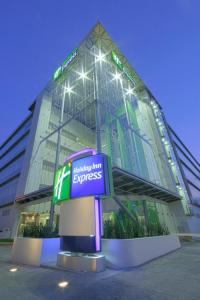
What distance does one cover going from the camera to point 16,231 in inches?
762

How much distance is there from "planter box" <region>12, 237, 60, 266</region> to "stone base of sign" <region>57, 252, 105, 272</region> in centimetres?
119

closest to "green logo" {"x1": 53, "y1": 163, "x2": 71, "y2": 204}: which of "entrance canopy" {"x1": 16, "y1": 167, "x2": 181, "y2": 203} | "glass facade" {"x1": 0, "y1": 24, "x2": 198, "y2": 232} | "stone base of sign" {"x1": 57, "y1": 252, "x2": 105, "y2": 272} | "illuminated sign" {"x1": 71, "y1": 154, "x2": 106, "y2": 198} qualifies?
"illuminated sign" {"x1": 71, "y1": 154, "x2": 106, "y2": 198}

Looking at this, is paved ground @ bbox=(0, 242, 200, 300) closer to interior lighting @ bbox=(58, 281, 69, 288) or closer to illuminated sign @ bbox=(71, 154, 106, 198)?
interior lighting @ bbox=(58, 281, 69, 288)

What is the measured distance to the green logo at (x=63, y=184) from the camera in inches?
265

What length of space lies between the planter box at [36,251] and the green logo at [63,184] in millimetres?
1768

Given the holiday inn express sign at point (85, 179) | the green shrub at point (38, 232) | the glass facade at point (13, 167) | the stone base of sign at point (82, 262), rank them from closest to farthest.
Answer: the stone base of sign at point (82, 262) < the holiday inn express sign at point (85, 179) < the green shrub at point (38, 232) < the glass facade at point (13, 167)

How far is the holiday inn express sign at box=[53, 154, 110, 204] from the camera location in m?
5.78

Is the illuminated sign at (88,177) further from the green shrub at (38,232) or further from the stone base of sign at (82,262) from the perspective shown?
the green shrub at (38,232)

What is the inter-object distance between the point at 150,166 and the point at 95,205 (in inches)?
694

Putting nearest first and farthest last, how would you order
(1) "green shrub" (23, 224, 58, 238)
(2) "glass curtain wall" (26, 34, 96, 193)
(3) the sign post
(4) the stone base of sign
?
(4) the stone base of sign, (3) the sign post, (1) "green shrub" (23, 224, 58, 238), (2) "glass curtain wall" (26, 34, 96, 193)

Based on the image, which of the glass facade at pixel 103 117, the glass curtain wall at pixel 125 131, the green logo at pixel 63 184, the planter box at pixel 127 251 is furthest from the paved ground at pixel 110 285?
the glass curtain wall at pixel 125 131

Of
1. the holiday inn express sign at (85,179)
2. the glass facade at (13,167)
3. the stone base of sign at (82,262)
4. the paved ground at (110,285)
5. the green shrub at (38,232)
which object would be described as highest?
the glass facade at (13,167)

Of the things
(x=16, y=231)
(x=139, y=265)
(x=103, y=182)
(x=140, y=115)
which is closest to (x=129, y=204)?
(x=139, y=265)

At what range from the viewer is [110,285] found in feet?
13.0
